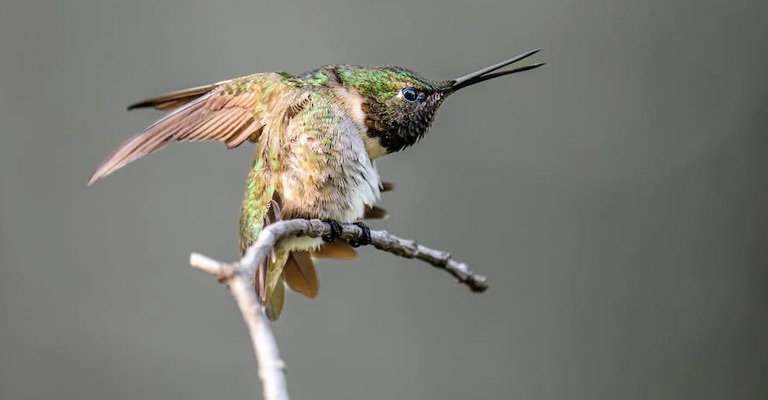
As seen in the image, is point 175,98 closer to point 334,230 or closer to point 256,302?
point 334,230

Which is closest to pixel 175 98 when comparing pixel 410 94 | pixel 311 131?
pixel 311 131

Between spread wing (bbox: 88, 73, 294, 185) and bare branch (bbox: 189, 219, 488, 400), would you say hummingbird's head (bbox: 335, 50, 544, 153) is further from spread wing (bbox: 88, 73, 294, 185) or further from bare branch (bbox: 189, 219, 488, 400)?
bare branch (bbox: 189, 219, 488, 400)

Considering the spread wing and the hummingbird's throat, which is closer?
the spread wing

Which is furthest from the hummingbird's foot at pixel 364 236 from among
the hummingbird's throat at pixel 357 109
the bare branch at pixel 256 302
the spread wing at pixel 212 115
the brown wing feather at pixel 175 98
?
the bare branch at pixel 256 302

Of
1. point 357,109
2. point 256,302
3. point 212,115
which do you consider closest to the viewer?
point 256,302

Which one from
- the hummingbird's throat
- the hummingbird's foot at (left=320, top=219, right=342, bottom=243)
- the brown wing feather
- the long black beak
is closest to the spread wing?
the brown wing feather

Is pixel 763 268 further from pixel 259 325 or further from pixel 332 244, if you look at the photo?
pixel 259 325

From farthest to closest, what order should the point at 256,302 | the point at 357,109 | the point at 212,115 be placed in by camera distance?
the point at 357,109
the point at 212,115
the point at 256,302
